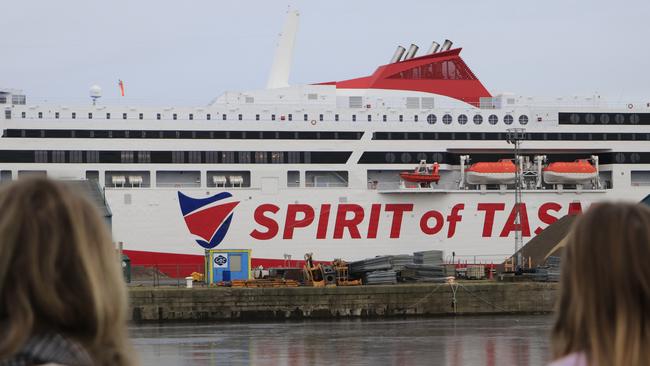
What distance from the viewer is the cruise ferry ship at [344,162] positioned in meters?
37.6

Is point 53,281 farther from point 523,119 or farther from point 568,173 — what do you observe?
point 523,119

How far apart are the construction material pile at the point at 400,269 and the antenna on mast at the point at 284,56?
12389 mm

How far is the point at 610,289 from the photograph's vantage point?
106 inches

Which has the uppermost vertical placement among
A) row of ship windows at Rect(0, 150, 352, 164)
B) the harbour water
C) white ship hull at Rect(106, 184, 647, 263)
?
row of ship windows at Rect(0, 150, 352, 164)

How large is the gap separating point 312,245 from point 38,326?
35348 millimetres

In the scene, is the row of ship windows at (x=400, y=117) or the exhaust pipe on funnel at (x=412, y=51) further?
the exhaust pipe on funnel at (x=412, y=51)

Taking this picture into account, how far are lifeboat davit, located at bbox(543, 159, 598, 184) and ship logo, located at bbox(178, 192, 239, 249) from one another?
11.6 m

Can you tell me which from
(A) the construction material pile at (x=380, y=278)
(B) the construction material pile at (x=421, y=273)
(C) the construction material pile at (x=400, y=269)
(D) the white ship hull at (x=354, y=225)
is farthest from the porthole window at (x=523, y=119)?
(A) the construction material pile at (x=380, y=278)

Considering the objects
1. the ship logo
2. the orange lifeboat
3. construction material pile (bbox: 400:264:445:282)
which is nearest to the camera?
construction material pile (bbox: 400:264:445:282)

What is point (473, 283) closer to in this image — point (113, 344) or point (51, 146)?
point (51, 146)

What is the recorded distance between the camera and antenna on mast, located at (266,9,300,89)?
43.5 m

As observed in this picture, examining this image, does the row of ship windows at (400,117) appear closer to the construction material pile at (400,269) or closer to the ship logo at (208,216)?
the ship logo at (208,216)

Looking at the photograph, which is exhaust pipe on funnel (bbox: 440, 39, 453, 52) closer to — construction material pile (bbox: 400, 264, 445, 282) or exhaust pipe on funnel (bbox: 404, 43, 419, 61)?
exhaust pipe on funnel (bbox: 404, 43, 419, 61)

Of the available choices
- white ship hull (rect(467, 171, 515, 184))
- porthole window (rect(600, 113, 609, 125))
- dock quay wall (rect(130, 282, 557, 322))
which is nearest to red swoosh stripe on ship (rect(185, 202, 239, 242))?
white ship hull (rect(467, 171, 515, 184))
